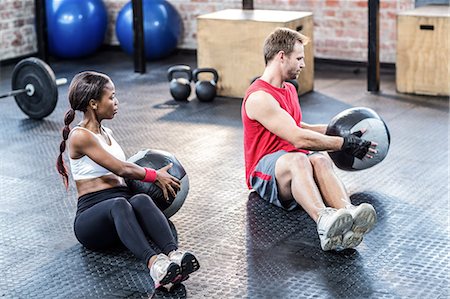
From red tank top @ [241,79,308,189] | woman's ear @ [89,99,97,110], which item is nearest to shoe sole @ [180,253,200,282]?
woman's ear @ [89,99,97,110]

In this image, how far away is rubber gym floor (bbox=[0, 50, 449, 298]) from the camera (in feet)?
10.5

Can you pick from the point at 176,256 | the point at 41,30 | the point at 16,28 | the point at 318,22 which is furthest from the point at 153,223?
the point at 16,28

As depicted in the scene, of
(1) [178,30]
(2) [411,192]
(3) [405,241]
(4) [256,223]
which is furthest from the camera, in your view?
(1) [178,30]

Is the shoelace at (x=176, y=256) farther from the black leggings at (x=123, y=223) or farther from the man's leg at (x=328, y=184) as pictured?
the man's leg at (x=328, y=184)

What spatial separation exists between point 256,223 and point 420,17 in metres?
2.90

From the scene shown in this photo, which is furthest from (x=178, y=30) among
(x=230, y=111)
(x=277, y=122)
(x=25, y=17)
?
(x=277, y=122)

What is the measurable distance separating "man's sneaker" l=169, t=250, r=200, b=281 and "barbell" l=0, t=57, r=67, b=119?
9.40 ft

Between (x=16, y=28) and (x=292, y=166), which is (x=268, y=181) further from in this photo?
(x=16, y=28)

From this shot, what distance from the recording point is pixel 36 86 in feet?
19.1

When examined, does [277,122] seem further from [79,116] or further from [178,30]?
[178,30]

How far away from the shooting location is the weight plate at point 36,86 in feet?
18.8

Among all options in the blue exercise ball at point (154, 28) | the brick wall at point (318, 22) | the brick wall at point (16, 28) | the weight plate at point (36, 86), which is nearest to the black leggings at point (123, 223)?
the weight plate at point (36, 86)

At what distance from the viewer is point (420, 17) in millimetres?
6137

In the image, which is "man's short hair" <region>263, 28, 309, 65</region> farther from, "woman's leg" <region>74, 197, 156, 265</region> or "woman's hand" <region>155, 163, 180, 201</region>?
"woman's leg" <region>74, 197, 156, 265</region>
